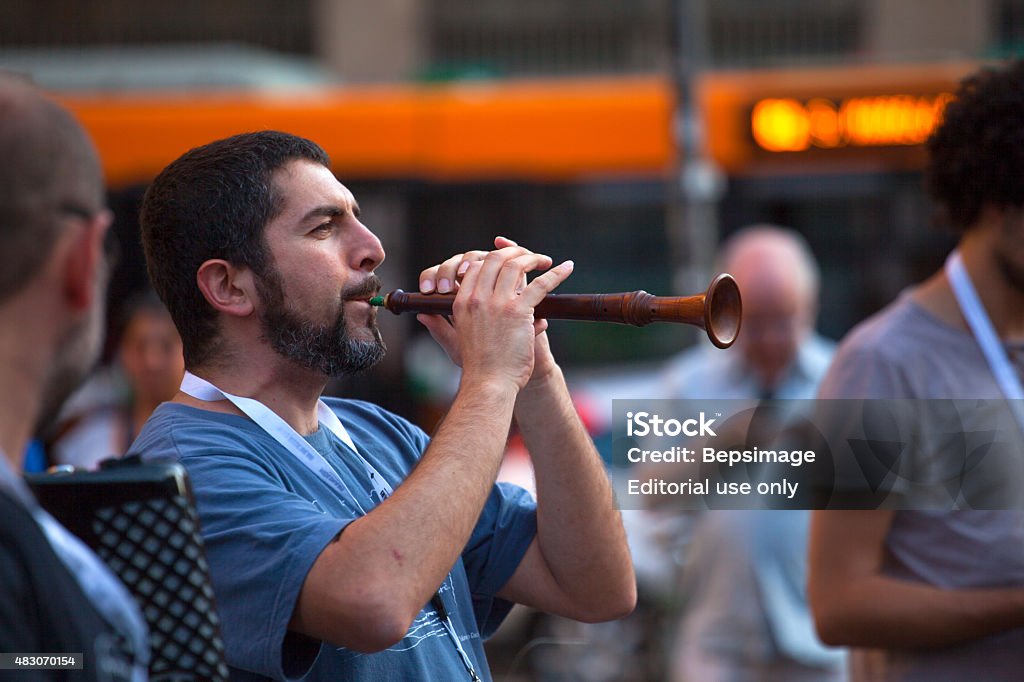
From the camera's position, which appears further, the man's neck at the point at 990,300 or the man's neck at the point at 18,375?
the man's neck at the point at 990,300

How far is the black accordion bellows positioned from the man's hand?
613 mm

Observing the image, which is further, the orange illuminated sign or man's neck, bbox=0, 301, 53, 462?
the orange illuminated sign

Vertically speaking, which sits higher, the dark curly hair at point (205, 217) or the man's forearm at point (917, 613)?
the dark curly hair at point (205, 217)

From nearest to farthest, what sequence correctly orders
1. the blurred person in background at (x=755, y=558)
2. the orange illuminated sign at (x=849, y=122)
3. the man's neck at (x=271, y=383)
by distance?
the man's neck at (x=271, y=383) < the blurred person in background at (x=755, y=558) < the orange illuminated sign at (x=849, y=122)

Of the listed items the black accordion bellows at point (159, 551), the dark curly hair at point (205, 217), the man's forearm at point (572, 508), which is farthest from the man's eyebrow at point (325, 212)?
the black accordion bellows at point (159, 551)

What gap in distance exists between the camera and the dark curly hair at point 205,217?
210 centimetres

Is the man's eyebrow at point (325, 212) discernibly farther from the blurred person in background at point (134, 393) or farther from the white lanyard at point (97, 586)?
the blurred person in background at point (134, 393)

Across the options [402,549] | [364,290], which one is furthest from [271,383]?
[402,549]

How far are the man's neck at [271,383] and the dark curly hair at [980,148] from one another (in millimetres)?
1450

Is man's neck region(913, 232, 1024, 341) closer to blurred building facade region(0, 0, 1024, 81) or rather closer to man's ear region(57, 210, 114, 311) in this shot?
man's ear region(57, 210, 114, 311)

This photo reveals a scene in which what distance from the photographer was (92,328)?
141 cm

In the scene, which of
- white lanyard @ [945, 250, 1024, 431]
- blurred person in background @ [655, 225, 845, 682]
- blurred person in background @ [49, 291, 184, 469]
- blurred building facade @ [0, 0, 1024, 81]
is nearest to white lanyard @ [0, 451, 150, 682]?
white lanyard @ [945, 250, 1024, 431]

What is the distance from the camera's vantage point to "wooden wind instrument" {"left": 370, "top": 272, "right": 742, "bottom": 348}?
2.13m

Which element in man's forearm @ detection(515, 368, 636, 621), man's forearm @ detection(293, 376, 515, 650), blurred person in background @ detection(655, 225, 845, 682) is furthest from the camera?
blurred person in background @ detection(655, 225, 845, 682)
